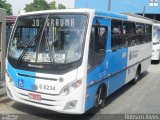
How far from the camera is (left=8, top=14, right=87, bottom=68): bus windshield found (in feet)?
21.9

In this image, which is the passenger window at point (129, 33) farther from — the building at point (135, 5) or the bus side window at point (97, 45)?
the building at point (135, 5)

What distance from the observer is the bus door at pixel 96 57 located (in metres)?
6.88

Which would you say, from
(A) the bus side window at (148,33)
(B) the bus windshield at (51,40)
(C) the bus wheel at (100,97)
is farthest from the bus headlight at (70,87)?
(A) the bus side window at (148,33)

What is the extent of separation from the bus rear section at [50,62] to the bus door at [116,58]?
1627 mm

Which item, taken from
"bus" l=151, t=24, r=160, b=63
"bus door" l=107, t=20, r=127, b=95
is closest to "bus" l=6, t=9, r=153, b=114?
"bus door" l=107, t=20, r=127, b=95

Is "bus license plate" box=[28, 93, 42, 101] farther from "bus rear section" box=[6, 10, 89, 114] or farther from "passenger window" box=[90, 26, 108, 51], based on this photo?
"passenger window" box=[90, 26, 108, 51]

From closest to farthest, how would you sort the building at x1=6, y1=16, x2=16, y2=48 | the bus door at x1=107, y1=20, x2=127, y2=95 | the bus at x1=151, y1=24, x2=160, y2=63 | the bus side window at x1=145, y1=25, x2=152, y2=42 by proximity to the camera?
1. the bus door at x1=107, y1=20, x2=127, y2=95
2. the building at x1=6, y1=16, x2=16, y2=48
3. the bus side window at x1=145, y1=25, x2=152, y2=42
4. the bus at x1=151, y1=24, x2=160, y2=63

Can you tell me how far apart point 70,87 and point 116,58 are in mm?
2624

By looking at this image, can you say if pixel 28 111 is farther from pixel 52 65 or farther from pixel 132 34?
pixel 132 34

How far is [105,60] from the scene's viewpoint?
7754 mm

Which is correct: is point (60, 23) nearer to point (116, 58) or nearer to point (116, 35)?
point (116, 35)

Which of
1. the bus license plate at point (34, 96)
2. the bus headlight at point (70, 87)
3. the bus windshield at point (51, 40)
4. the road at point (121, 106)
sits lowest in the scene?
the road at point (121, 106)

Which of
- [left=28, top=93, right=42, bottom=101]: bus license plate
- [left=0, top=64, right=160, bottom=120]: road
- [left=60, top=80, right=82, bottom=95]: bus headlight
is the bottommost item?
[left=0, top=64, right=160, bottom=120]: road

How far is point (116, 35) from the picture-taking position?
28.4 ft
